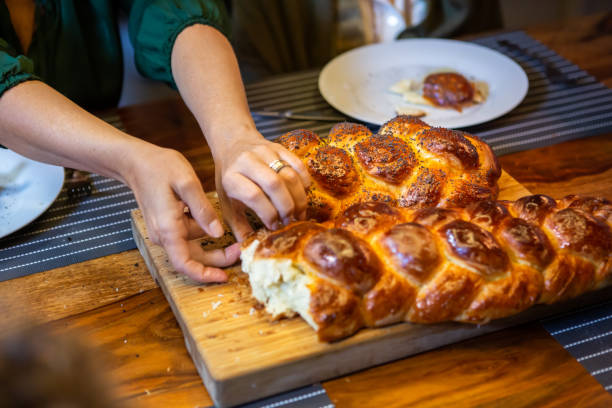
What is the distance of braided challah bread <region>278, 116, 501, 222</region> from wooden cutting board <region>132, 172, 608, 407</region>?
0.97ft

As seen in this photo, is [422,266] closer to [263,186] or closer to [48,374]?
[263,186]

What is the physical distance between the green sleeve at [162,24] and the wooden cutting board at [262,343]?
2.98ft

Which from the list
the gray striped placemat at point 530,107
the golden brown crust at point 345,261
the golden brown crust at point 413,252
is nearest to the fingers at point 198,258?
the golden brown crust at point 345,261

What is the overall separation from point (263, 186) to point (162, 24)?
2.96 ft

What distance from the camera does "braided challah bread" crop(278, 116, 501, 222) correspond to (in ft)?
4.57

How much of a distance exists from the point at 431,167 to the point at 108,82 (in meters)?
1.45

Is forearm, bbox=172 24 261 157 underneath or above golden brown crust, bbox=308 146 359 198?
above

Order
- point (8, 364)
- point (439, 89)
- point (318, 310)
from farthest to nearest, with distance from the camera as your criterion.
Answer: point (439, 89) → point (318, 310) → point (8, 364)

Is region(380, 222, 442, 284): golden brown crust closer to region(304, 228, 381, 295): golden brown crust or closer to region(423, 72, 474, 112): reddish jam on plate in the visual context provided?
region(304, 228, 381, 295): golden brown crust

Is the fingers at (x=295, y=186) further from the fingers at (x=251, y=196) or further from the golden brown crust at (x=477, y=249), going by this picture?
the golden brown crust at (x=477, y=249)

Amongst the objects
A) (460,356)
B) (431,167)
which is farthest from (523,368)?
(431,167)

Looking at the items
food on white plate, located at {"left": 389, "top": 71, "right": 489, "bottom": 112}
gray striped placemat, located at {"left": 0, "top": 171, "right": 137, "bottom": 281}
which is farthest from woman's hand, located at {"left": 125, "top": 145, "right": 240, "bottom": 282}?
food on white plate, located at {"left": 389, "top": 71, "right": 489, "bottom": 112}

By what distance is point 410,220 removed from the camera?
1.29m

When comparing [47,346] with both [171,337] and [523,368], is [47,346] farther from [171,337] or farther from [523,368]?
[523,368]
